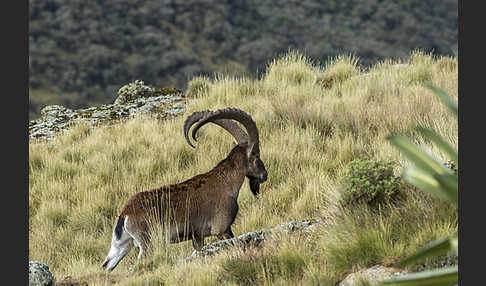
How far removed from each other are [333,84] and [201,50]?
64.8 m

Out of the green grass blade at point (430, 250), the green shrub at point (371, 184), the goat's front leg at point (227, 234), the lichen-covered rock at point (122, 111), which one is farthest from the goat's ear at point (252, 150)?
the lichen-covered rock at point (122, 111)

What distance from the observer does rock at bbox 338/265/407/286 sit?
12.6ft

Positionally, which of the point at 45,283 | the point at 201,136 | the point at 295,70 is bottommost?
the point at 45,283

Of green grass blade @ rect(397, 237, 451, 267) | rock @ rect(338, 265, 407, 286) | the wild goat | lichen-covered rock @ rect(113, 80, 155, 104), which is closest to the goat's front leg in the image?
the wild goat

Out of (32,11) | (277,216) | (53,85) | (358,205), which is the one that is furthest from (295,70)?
(32,11)

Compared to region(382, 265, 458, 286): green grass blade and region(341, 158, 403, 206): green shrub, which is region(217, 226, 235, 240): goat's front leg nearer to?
region(341, 158, 403, 206): green shrub

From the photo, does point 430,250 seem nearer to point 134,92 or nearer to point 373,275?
point 373,275

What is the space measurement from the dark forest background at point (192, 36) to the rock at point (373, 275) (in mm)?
58588

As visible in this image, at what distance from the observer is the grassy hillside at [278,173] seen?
15.1ft

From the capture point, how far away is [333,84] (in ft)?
42.8

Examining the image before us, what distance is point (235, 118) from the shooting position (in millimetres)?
5816

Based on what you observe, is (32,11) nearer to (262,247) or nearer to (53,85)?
(53,85)

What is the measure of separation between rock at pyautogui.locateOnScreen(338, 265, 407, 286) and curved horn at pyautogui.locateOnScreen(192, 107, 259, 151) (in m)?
1.99

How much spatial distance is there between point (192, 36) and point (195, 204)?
73915mm
